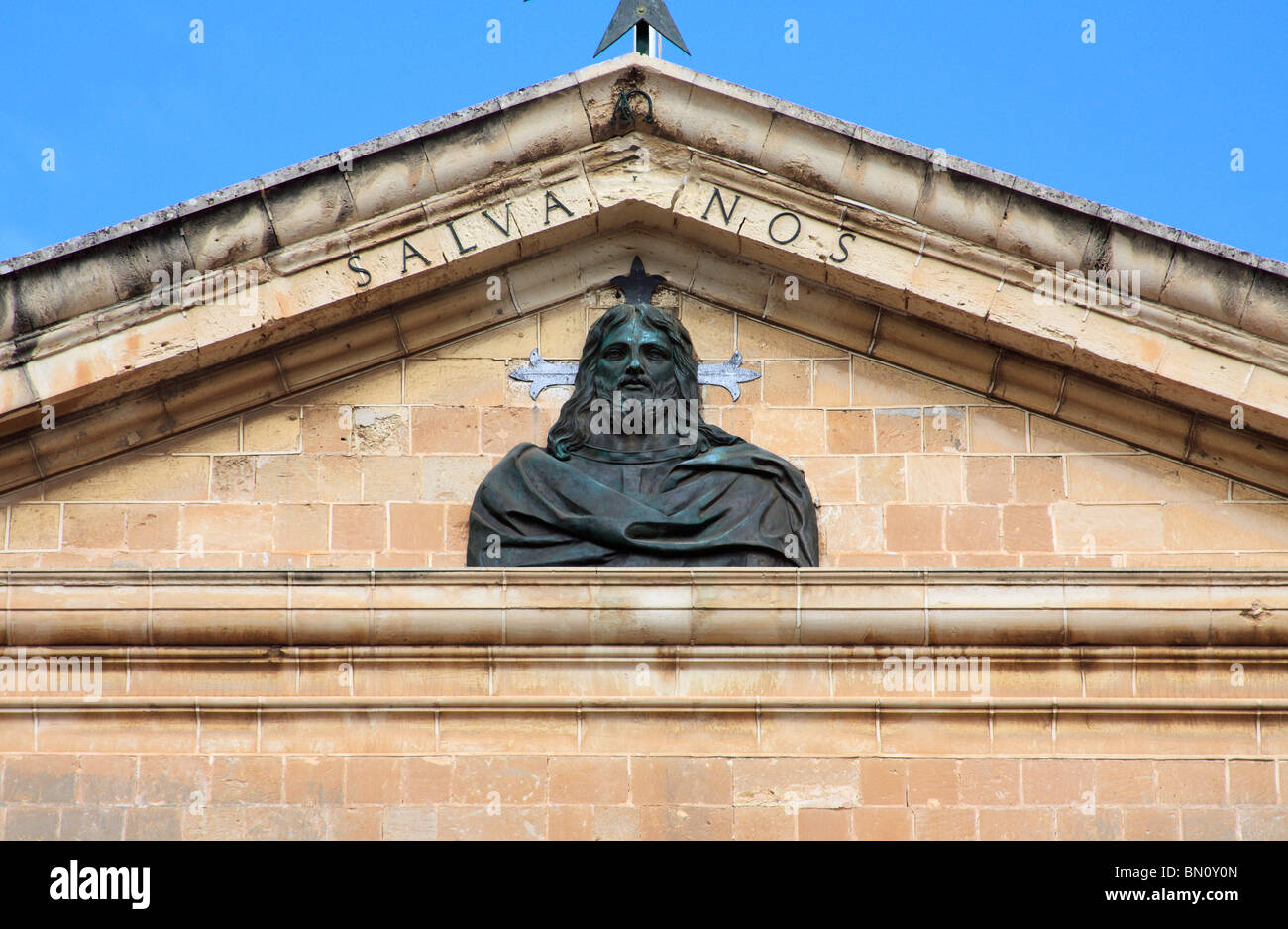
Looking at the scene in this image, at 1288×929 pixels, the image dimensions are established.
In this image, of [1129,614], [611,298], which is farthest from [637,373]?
[1129,614]

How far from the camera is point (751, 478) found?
12.7 metres

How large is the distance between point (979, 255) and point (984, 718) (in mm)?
2478

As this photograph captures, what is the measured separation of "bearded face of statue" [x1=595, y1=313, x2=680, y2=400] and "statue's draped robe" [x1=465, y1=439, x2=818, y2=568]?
35 cm

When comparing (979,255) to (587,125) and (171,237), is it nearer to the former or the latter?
(587,125)

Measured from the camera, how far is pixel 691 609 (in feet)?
40.4

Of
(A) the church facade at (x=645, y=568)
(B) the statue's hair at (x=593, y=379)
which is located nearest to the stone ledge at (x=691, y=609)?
(A) the church facade at (x=645, y=568)

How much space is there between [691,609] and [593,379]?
148 cm

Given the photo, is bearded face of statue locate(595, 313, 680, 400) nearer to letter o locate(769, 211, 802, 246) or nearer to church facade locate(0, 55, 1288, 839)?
church facade locate(0, 55, 1288, 839)

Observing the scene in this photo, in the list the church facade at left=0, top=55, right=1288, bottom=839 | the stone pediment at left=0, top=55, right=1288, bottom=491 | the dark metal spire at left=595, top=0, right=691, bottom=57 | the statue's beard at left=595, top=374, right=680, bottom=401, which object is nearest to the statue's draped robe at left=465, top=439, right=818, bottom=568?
the church facade at left=0, top=55, right=1288, bottom=839

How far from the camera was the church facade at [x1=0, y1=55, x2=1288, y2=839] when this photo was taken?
40.0ft

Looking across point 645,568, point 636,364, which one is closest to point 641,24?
point 636,364

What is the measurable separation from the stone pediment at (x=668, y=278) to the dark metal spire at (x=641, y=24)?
68 cm

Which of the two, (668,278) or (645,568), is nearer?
(645,568)

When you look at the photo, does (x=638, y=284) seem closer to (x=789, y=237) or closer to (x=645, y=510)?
(x=789, y=237)
